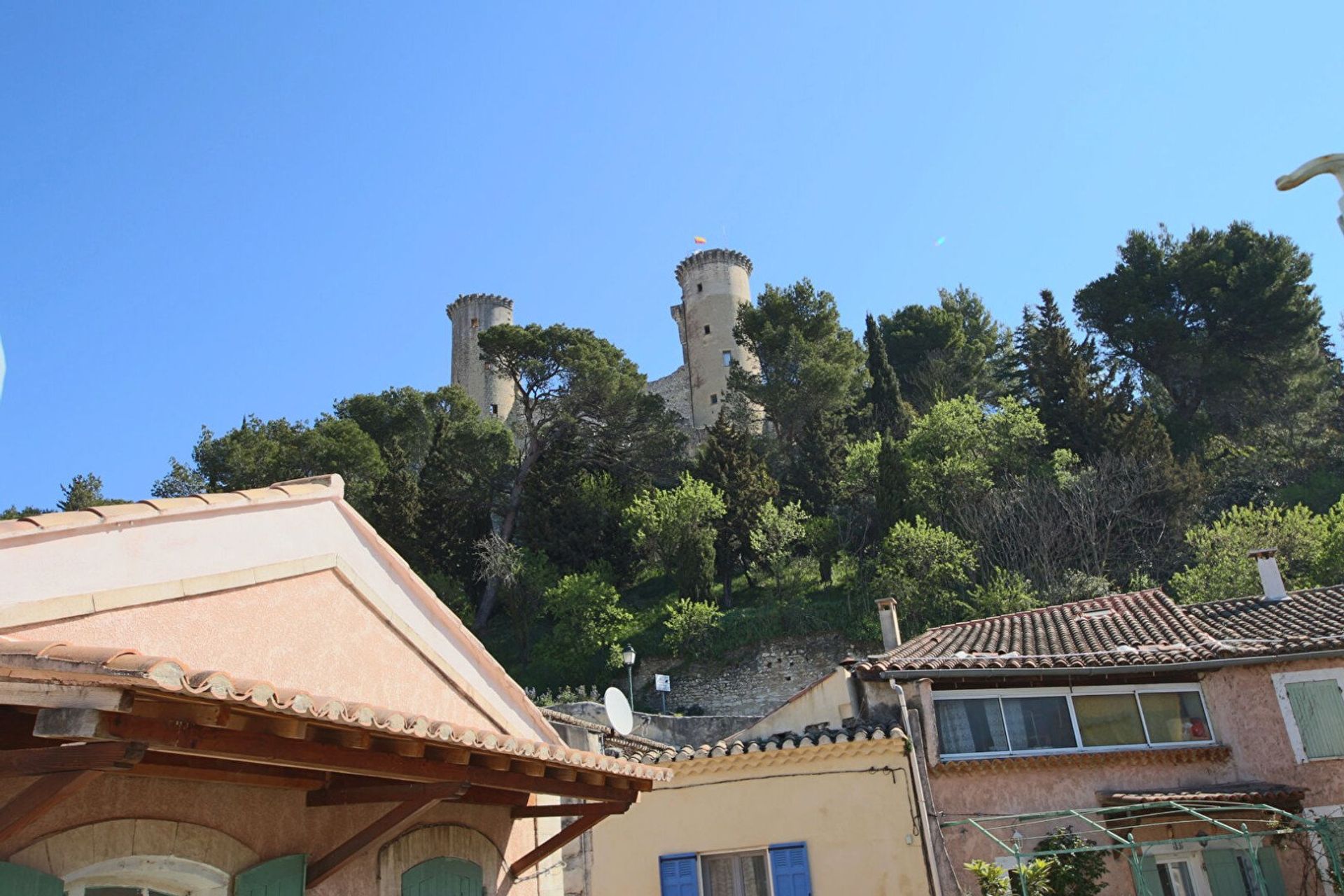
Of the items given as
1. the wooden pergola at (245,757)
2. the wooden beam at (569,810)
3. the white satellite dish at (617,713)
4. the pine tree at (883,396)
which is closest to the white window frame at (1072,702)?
the white satellite dish at (617,713)

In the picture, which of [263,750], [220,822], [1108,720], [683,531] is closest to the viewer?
[263,750]

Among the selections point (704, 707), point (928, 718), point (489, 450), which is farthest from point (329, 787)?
point (489, 450)

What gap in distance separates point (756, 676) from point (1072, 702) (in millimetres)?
17868

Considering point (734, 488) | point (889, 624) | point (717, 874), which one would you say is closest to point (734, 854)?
point (717, 874)

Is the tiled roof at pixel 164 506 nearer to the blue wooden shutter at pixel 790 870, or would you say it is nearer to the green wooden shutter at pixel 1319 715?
the blue wooden shutter at pixel 790 870

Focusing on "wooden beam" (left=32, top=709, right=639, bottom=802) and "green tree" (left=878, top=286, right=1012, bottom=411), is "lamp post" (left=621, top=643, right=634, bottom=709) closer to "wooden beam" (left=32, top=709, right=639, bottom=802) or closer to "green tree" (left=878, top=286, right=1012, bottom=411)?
"wooden beam" (left=32, top=709, right=639, bottom=802)

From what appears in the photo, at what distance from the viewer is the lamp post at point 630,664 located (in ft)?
75.0

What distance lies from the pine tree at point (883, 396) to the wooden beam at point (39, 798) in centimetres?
3872

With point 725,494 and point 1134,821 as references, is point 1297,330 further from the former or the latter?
point 1134,821

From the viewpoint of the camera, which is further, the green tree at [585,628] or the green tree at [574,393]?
the green tree at [574,393]

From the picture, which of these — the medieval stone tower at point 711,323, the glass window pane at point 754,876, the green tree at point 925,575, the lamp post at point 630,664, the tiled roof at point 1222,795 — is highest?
the medieval stone tower at point 711,323

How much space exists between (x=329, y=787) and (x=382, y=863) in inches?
32.7

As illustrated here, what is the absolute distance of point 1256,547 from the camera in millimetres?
25859

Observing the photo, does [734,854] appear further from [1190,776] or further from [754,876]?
[1190,776]
